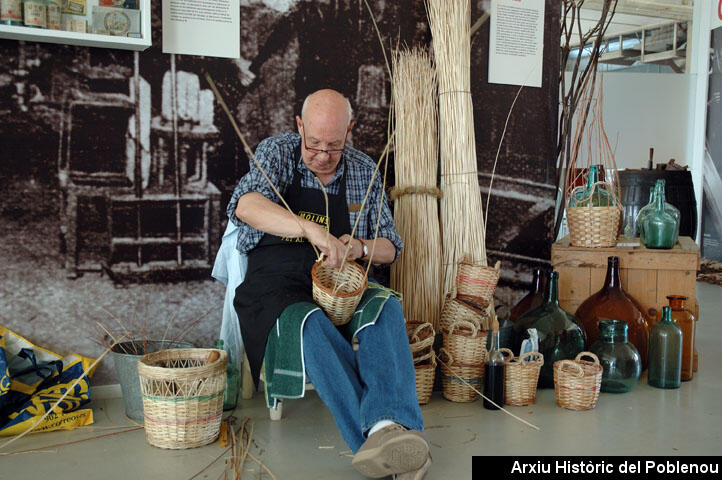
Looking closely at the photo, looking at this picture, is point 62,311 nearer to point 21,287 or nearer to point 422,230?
point 21,287

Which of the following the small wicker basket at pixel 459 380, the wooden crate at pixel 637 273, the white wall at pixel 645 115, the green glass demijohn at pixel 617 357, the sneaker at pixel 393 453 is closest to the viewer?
the sneaker at pixel 393 453

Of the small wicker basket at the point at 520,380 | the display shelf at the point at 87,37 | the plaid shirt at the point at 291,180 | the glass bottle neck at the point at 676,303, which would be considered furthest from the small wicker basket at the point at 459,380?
the display shelf at the point at 87,37

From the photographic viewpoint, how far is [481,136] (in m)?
3.82

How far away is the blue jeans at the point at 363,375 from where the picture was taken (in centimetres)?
219

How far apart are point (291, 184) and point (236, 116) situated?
541mm

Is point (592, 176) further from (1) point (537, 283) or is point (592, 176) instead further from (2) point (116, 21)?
(2) point (116, 21)

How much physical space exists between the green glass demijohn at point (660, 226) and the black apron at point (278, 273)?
1.78 m

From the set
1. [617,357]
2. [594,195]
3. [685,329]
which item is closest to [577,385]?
[617,357]

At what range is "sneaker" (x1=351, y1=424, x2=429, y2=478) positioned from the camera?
2035mm

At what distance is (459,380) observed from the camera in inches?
121

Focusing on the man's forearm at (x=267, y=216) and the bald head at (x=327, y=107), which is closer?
the man's forearm at (x=267, y=216)

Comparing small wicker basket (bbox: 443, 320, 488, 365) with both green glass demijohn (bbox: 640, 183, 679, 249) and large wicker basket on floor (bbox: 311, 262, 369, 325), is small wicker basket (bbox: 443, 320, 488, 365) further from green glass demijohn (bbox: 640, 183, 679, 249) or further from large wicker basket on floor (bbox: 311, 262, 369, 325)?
green glass demijohn (bbox: 640, 183, 679, 249)

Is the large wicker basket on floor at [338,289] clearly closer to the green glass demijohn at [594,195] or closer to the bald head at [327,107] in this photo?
the bald head at [327,107]

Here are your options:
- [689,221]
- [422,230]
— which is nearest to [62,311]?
[422,230]
